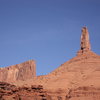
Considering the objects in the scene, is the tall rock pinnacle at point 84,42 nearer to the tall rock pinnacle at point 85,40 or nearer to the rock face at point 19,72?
the tall rock pinnacle at point 85,40

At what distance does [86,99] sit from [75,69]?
3515cm

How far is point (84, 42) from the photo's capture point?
521 ft

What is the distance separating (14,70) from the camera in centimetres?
17862

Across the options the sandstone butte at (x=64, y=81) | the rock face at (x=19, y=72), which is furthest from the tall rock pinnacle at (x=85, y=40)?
the rock face at (x=19, y=72)

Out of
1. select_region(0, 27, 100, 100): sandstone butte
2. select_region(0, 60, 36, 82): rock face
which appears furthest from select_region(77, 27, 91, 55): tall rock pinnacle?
select_region(0, 60, 36, 82): rock face

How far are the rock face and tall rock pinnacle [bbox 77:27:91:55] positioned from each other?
1054 inches

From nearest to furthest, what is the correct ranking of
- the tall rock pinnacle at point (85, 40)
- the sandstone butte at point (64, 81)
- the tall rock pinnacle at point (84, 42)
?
1. the sandstone butte at point (64, 81)
2. the tall rock pinnacle at point (84, 42)
3. the tall rock pinnacle at point (85, 40)

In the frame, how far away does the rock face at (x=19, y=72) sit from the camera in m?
170

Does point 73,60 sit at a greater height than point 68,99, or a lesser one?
greater

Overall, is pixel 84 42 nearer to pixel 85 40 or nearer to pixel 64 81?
pixel 85 40

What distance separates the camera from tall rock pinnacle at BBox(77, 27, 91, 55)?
154962 millimetres

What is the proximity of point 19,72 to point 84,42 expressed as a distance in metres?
37.8

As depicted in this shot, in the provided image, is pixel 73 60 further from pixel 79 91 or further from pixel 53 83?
pixel 79 91

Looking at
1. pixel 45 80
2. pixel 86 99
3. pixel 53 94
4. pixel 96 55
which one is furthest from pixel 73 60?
pixel 86 99
